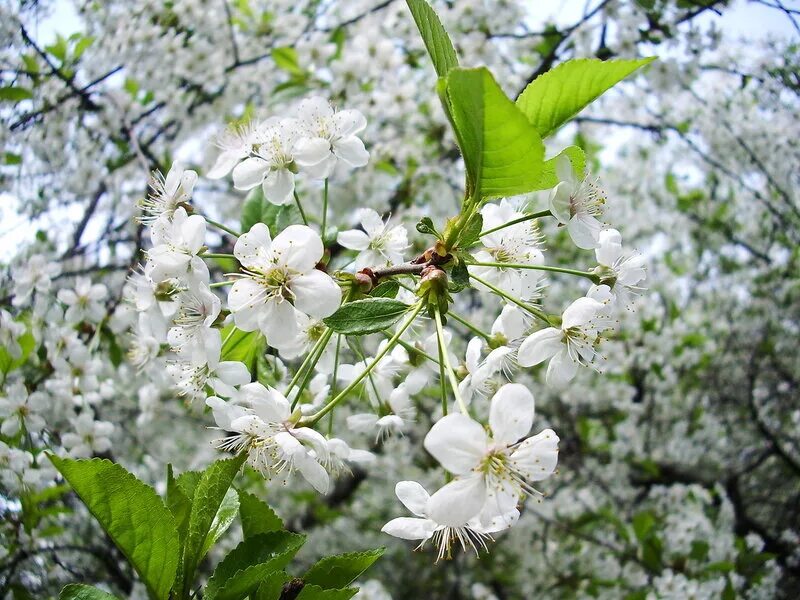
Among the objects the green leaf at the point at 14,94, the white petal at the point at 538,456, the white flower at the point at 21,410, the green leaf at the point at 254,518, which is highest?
the green leaf at the point at 14,94

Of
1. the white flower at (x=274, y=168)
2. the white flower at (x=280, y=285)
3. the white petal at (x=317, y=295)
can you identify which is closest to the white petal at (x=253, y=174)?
the white flower at (x=274, y=168)

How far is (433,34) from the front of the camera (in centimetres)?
103

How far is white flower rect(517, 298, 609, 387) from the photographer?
1125 millimetres

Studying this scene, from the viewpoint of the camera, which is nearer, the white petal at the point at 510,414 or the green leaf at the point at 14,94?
the white petal at the point at 510,414

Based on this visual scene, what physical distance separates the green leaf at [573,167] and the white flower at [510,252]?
0.11 meters

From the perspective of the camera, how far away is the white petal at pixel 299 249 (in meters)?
1.02

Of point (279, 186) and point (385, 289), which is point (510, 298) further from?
point (279, 186)

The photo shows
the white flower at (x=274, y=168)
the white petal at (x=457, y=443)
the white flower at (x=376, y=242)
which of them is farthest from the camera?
the white flower at (x=376, y=242)

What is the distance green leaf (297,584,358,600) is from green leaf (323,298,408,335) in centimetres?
38

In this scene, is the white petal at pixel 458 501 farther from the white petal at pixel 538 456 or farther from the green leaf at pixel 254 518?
the green leaf at pixel 254 518

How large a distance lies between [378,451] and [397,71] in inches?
123

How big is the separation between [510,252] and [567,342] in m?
0.23

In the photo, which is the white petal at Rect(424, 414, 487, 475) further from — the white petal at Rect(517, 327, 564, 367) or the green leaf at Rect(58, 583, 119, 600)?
the green leaf at Rect(58, 583, 119, 600)

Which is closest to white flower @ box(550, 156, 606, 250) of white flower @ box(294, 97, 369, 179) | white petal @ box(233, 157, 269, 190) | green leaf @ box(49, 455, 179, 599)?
white flower @ box(294, 97, 369, 179)
